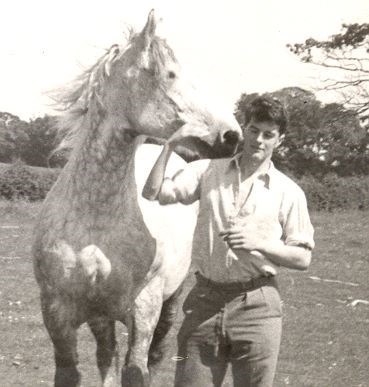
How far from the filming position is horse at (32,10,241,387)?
3527mm

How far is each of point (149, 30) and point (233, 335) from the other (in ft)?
5.06

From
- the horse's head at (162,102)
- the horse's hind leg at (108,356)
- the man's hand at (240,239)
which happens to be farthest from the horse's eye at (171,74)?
the horse's hind leg at (108,356)

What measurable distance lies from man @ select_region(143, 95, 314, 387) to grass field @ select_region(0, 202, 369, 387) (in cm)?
234

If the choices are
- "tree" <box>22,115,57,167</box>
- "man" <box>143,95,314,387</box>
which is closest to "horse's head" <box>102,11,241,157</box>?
"man" <box>143,95,314,387</box>

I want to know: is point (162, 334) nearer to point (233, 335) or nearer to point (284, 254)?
point (233, 335)

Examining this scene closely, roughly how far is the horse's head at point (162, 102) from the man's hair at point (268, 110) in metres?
0.13

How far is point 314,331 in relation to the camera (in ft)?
24.8

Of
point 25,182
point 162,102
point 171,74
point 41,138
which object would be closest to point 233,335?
point 162,102

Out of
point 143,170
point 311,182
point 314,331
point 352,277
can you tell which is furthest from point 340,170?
point 143,170

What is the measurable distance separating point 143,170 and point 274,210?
1.46m

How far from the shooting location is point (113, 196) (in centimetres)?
376

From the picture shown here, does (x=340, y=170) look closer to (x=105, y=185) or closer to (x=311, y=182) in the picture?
(x=311, y=182)

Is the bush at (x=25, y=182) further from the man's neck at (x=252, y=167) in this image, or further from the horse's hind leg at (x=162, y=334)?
the man's neck at (x=252, y=167)

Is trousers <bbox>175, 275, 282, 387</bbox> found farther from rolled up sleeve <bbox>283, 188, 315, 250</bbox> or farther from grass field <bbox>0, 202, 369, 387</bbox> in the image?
grass field <bbox>0, 202, 369, 387</bbox>
